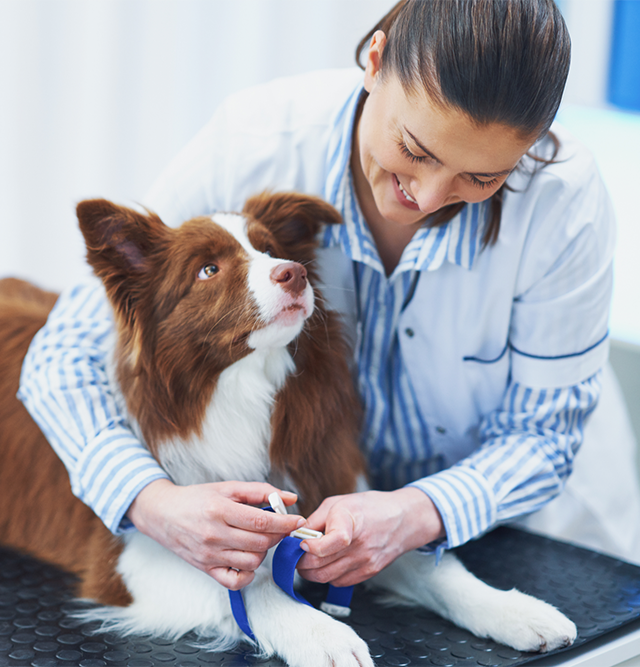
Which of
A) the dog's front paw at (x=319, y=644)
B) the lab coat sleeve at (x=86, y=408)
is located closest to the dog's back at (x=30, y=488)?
the lab coat sleeve at (x=86, y=408)

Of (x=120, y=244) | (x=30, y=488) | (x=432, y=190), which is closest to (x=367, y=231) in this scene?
(x=432, y=190)

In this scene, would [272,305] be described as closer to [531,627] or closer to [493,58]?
[493,58]

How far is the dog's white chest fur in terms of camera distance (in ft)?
4.28

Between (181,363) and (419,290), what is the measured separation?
0.54 meters

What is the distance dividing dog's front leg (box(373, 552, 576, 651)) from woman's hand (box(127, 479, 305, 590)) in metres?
0.36

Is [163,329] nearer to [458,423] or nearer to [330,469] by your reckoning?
[330,469]

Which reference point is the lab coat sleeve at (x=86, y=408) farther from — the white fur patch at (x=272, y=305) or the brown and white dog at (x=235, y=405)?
the white fur patch at (x=272, y=305)

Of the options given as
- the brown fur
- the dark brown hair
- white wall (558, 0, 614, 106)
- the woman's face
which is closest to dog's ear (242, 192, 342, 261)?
the brown fur

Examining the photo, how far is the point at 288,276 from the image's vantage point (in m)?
1.18

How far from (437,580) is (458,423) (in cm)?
41

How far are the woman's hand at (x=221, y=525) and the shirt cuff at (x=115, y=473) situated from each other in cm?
6

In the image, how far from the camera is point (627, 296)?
3131 mm

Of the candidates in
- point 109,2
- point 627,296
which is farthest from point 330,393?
point 627,296

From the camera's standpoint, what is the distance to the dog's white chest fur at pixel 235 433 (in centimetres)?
130
